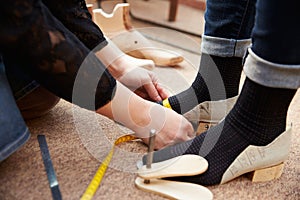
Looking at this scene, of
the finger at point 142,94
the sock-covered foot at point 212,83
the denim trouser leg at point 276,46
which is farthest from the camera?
the finger at point 142,94

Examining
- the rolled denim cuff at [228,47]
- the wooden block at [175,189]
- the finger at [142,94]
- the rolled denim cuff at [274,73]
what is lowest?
the wooden block at [175,189]

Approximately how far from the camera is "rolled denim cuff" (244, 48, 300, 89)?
617 millimetres

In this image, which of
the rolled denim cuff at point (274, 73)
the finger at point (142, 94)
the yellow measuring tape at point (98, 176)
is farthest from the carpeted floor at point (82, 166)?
the rolled denim cuff at point (274, 73)

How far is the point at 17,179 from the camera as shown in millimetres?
682

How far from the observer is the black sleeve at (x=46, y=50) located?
602mm

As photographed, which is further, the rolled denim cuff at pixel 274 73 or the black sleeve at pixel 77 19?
the black sleeve at pixel 77 19

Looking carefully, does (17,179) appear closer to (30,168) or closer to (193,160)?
(30,168)

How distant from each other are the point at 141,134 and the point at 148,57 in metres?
0.61

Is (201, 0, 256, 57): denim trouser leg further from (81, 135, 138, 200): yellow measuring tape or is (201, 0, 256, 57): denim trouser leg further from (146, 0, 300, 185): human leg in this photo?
(81, 135, 138, 200): yellow measuring tape

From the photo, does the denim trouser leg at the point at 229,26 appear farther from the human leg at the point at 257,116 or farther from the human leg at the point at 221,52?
the human leg at the point at 257,116

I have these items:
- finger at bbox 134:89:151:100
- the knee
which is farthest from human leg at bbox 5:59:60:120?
finger at bbox 134:89:151:100

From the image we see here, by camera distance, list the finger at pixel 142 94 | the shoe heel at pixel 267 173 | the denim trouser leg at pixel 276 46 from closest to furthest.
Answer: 1. the denim trouser leg at pixel 276 46
2. the shoe heel at pixel 267 173
3. the finger at pixel 142 94

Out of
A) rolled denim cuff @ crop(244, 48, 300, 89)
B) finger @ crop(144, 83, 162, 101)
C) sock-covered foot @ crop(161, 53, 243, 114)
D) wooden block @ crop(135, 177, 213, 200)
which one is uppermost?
rolled denim cuff @ crop(244, 48, 300, 89)

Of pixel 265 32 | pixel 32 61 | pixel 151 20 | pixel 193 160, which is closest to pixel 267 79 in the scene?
pixel 265 32
